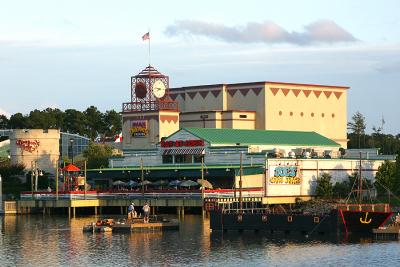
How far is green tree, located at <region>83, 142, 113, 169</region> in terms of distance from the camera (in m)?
183

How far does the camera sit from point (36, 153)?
18475 centimetres

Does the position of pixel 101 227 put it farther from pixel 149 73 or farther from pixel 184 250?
pixel 149 73

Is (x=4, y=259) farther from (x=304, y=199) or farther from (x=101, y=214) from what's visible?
(x=304, y=199)

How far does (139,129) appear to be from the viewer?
18275 centimetres

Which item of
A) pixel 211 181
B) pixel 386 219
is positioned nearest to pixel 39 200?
pixel 211 181

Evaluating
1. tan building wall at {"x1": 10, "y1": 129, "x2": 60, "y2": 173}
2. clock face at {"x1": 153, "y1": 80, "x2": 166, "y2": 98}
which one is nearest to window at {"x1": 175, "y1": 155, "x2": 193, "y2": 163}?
clock face at {"x1": 153, "y1": 80, "x2": 166, "y2": 98}

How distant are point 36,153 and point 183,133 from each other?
3415 cm

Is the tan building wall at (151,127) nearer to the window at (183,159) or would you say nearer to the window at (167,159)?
the window at (167,159)

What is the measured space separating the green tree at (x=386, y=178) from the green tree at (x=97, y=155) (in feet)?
164

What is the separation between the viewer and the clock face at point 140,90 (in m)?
184

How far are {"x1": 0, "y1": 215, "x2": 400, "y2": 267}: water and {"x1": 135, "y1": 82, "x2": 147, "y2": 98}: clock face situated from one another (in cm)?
7037

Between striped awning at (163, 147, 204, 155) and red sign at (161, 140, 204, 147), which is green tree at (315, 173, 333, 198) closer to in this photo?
striped awning at (163, 147, 204, 155)

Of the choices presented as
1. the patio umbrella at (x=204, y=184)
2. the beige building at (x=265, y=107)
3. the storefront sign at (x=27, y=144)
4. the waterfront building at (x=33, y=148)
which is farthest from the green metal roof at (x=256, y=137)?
the storefront sign at (x=27, y=144)

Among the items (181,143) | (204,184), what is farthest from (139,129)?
(204,184)
